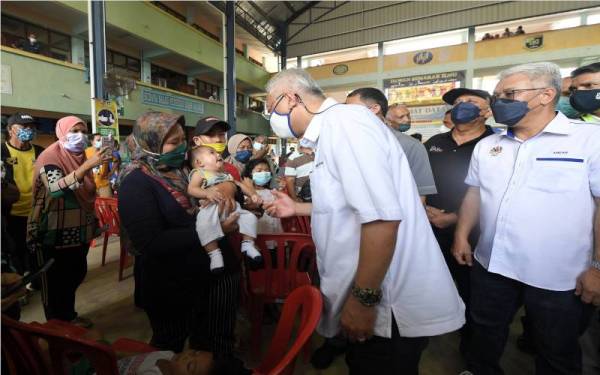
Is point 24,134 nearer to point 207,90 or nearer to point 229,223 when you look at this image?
point 229,223

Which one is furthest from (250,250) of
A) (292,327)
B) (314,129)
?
(314,129)

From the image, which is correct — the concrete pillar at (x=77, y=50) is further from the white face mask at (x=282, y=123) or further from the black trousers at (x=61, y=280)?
the white face mask at (x=282, y=123)

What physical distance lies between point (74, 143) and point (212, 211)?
138 cm

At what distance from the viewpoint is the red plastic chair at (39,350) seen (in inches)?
31.9

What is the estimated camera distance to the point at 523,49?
9539 millimetres

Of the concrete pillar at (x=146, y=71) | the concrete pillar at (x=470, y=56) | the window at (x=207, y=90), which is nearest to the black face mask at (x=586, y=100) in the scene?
the concrete pillar at (x=470, y=56)

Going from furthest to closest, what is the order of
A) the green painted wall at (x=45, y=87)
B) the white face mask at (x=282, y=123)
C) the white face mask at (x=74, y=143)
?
the green painted wall at (x=45, y=87), the white face mask at (x=74, y=143), the white face mask at (x=282, y=123)

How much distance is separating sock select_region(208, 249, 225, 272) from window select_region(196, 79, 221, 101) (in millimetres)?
10967

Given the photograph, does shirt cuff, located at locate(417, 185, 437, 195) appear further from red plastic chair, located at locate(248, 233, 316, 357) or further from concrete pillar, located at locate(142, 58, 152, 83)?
concrete pillar, located at locate(142, 58, 152, 83)

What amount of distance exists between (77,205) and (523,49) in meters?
12.1

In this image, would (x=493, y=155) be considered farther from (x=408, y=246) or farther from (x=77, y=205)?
(x=77, y=205)

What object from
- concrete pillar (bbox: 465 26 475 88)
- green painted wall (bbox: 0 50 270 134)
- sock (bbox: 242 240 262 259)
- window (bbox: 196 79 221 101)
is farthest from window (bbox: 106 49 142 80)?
concrete pillar (bbox: 465 26 475 88)

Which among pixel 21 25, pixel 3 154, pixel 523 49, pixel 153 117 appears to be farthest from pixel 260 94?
pixel 153 117

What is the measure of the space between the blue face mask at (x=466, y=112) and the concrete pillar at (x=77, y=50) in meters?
9.02
